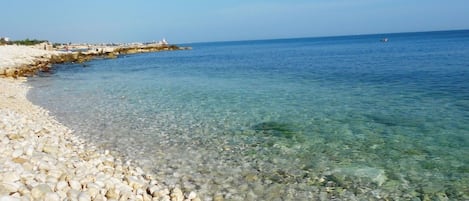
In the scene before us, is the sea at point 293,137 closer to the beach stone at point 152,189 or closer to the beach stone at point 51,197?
the beach stone at point 152,189

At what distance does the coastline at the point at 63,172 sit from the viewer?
22.0 feet

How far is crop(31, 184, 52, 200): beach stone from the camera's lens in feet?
20.8

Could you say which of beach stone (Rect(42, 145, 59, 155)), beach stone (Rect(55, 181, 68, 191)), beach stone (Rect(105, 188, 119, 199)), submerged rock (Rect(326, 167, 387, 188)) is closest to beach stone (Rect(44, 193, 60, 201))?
beach stone (Rect(55, 181, 68, 191))

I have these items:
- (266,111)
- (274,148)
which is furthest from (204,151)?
(266,111)

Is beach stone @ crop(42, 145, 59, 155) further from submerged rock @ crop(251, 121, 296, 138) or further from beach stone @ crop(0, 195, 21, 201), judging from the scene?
submerged rock @ crop(251, 121, 296, 138)

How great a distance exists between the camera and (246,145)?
11617mm

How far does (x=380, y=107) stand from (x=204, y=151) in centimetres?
917

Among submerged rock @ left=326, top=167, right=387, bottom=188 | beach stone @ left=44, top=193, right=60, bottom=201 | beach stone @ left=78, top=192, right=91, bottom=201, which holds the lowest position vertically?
submerged rock @ left=326, top=167, right=387, bottom=188

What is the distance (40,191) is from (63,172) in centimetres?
147

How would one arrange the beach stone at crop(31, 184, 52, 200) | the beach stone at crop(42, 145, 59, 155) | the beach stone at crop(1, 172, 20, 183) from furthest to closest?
the beach stone at crop(42, 145, 59, 155) < the beach stone at crop(1, 172, 20, 183) < the beach stone at crop(31, 184, 52, 200)

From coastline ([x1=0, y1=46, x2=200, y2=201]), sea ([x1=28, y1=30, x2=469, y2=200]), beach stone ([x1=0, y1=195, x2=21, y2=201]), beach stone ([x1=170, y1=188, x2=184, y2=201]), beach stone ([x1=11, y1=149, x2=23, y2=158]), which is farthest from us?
sea ([x1=28, y1=30, x2=469, y2=200])

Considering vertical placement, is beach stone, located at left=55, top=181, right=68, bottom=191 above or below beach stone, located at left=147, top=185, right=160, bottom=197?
above

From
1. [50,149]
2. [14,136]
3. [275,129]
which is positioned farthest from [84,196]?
[275,129]

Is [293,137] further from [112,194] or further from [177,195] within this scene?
[112,194]
